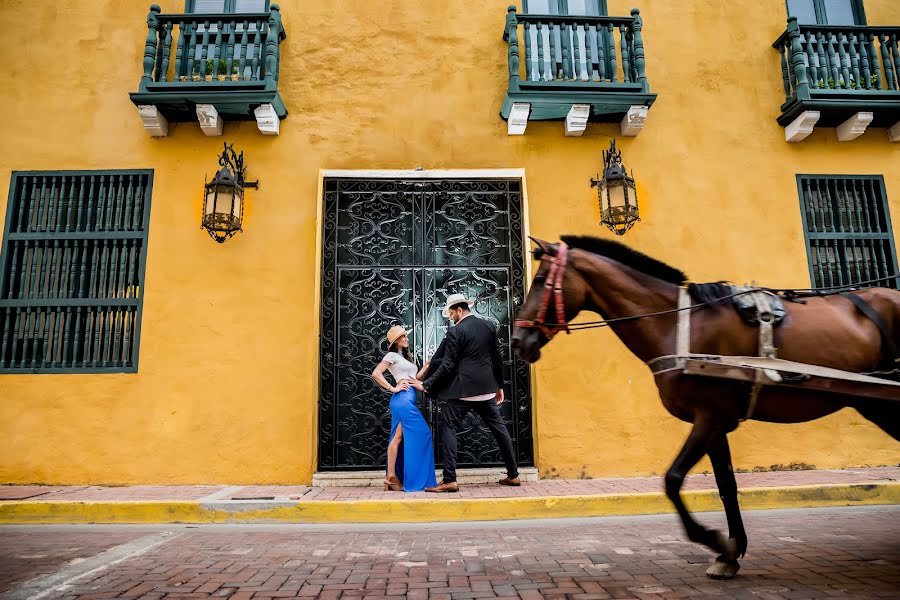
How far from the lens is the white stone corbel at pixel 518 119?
21.9 feet

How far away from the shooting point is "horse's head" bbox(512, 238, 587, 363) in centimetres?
349

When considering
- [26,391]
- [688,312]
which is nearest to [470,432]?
[688,312]

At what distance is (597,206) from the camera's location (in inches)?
269

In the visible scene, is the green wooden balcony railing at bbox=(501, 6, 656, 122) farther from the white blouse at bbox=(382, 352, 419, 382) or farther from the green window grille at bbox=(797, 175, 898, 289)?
the white blouse at bbox=(382, 352, 419, 382)

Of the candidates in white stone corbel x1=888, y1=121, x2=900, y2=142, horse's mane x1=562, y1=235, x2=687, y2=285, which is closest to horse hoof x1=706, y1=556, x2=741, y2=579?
horse's mane x1=562, y1=235, x2=687, y2=285

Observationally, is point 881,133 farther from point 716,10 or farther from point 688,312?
point 688,312

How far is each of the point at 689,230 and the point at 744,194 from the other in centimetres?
94

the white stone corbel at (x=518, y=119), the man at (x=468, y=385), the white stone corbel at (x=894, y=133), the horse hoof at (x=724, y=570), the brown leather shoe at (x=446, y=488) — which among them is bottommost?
the horse hoof at (x=724, y=570)

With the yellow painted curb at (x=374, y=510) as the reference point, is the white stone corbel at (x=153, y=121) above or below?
above

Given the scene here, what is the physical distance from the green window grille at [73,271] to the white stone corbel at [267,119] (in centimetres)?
161

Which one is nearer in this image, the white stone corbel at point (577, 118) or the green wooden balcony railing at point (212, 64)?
the green wooden balcony railing at point (212, 64)

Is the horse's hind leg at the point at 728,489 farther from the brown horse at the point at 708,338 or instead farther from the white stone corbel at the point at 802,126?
the white stone corbel at the point at 802,126

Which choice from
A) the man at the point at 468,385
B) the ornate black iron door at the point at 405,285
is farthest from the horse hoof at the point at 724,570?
the ornate black iron door at the point at 405,285

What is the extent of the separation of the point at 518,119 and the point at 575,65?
1.10 meters
